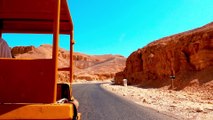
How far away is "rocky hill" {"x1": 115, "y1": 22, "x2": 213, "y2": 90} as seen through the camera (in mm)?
31438

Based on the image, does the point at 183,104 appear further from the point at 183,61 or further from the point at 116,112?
the point at 183,61

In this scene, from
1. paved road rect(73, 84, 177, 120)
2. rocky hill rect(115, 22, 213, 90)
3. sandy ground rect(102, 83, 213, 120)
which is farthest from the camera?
rocky hill rect(115, 22, 213, 90)

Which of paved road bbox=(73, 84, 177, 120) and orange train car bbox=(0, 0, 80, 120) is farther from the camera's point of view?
paved road bbox=(73, 84, 177, 120)

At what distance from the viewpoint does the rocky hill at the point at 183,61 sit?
103 feet

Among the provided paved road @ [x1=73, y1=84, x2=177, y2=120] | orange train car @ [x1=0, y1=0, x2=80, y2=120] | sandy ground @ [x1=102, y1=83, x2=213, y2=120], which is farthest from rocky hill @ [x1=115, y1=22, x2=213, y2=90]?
orange train car @ [x1=0, y1=0, x2=80, y2=120]

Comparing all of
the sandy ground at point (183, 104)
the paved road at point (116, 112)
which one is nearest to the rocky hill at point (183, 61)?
the sandy ground at point (183, 104)

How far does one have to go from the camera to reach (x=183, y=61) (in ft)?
126

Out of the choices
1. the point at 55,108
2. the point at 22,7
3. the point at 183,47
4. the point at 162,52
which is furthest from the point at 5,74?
the point at 162,52

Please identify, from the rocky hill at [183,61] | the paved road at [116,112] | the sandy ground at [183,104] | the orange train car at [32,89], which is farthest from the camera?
the rocky hill at [183,61]

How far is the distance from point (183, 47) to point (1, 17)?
3647cm

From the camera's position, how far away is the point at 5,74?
3.61 m

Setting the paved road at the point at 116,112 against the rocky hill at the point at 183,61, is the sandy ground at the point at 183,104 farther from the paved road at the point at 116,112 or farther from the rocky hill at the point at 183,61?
the rocky hill at the point at 183,61

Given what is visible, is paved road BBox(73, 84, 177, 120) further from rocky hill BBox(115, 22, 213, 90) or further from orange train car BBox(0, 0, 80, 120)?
rocky hill BBox(115, 22, 213, 90)

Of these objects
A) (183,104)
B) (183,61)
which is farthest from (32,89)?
(183,61)
